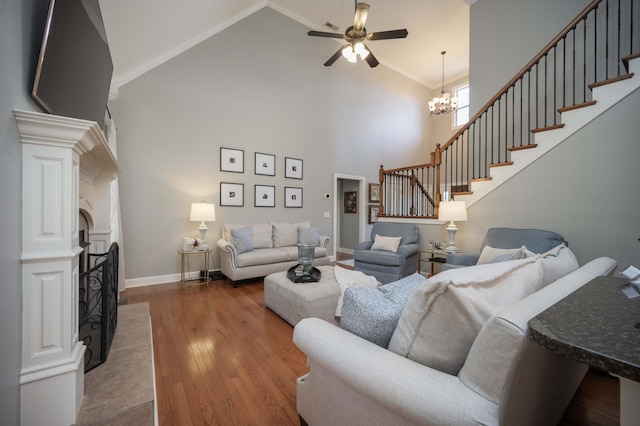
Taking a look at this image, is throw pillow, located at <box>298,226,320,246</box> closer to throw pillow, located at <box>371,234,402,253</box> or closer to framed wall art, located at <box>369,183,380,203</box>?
throw pillow, located at <box>371,234,402,253</box>

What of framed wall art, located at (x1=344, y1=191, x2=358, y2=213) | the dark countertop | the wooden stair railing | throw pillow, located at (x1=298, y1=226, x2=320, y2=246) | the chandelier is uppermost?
the chandelier

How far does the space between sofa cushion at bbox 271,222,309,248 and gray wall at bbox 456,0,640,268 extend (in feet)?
9.39

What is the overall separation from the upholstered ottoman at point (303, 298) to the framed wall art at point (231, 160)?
2.53m

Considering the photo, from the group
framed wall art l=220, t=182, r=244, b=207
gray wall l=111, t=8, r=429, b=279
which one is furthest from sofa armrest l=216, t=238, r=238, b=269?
framed wall art l=220, t=182, r=244, b=207

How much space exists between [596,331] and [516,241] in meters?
3.04

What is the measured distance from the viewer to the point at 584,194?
2.88m

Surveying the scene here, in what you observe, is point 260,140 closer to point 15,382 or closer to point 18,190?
point 18,190

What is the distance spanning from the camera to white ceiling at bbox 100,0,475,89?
3062 mm

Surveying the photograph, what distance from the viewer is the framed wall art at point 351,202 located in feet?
23.0

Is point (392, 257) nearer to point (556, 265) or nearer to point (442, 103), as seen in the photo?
point (556, 265)

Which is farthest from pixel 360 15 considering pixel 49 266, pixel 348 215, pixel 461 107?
pixel 461 107

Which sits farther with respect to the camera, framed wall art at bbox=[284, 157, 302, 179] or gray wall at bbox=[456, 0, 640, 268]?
framed wall art at bbox=[284, 157, 302, 179]

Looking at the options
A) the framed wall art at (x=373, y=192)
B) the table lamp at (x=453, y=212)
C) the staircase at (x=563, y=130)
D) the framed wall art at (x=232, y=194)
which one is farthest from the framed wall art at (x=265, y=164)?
the staircase at (x=563, y=130)

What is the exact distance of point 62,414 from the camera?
1285 mm
